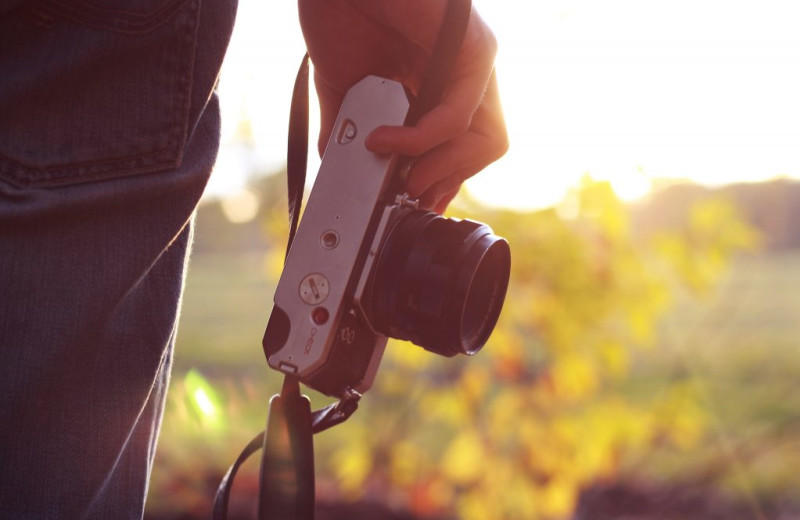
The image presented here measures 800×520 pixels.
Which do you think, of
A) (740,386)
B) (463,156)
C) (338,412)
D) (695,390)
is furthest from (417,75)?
(740,386)

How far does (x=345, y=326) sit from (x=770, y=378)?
5.03 meters

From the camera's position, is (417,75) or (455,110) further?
(417,75)

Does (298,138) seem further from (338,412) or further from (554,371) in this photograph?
(554,371)

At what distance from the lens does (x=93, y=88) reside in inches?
24.4

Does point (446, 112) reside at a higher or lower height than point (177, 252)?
higher

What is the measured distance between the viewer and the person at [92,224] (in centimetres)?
59

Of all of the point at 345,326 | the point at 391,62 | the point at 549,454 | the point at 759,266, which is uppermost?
the point at 759,266

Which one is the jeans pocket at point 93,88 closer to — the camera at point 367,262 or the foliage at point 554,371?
the camera at point 367,262

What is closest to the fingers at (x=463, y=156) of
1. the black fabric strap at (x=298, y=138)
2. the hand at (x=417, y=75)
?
the hand at (x=417, y=75)

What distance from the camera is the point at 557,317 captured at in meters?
2.09

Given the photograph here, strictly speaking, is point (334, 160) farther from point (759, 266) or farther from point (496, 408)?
point (759, 266)

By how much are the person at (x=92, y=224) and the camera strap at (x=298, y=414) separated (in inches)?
5.6

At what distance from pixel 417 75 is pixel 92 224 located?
1.53ft

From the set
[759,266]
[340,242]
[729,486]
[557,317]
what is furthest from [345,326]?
[759,266]
